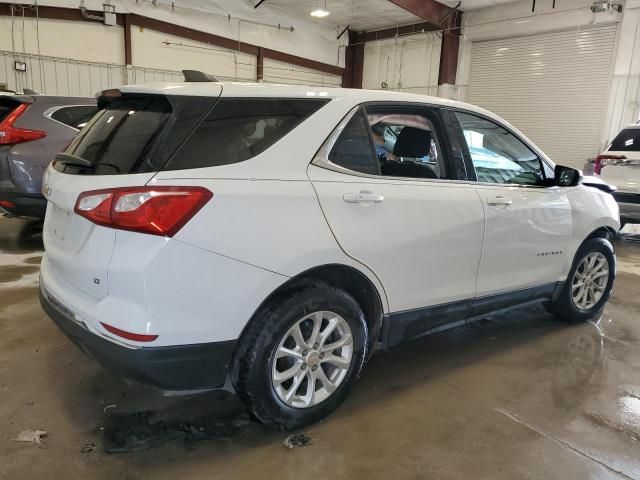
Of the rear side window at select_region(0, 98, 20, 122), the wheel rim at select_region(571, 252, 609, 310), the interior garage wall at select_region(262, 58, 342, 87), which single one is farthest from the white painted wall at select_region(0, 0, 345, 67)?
the wheel rim at select_region(571, 252, 609, 310)

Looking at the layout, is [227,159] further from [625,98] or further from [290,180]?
[625,98]

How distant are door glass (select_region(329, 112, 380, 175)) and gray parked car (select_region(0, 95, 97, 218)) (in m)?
3.66

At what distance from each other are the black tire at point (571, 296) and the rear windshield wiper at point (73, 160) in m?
3.27

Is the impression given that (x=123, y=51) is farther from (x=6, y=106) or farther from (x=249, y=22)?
(x=6, y=106)

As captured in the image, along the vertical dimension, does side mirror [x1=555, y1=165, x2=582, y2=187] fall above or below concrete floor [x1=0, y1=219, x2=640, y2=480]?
above

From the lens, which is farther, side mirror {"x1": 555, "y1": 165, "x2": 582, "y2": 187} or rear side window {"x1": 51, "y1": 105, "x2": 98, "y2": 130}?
rear side window {"x1": 51, "y1": 105, "x2": 98, "y2": 130}

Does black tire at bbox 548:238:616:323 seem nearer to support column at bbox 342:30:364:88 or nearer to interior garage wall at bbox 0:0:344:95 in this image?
interior garage wall at bbox 0:0:344:95

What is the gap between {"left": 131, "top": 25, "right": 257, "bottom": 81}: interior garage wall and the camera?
34.9 ft

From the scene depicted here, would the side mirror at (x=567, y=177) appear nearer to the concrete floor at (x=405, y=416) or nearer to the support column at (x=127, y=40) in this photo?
the concrete floor at (x=405, y=416)

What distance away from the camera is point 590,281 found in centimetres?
389

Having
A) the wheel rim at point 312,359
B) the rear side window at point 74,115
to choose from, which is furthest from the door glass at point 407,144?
the rear side window at point 74,115

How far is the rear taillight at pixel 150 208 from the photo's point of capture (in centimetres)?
181

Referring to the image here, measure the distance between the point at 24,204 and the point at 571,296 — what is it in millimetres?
Answer: 4921

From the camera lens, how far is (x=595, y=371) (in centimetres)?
315
